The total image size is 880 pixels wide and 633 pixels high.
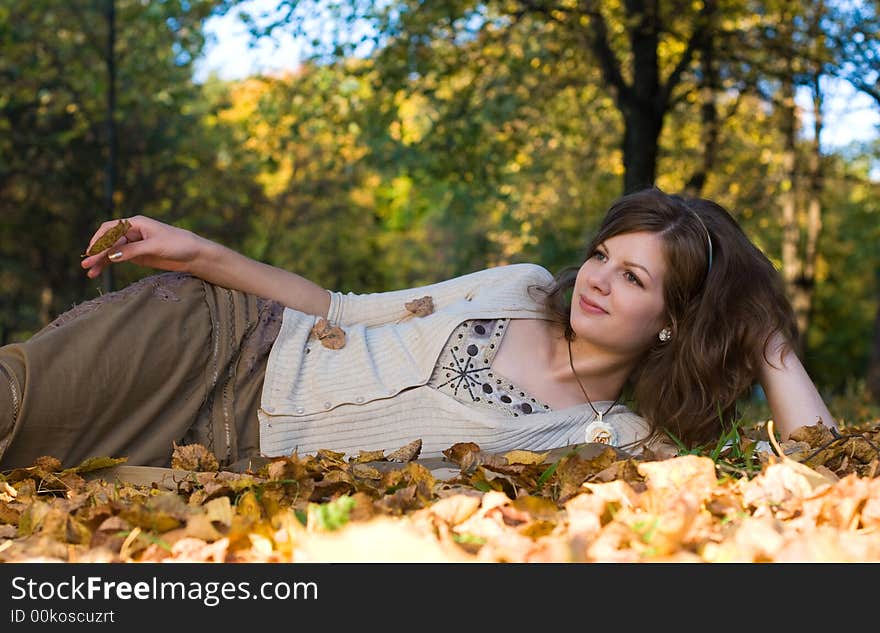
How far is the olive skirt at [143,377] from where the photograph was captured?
273 cm

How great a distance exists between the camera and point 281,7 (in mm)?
7125

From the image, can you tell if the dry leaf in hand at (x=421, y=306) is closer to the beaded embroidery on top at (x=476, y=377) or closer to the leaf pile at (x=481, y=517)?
the beaded embroidery on top at (x=476, y=377)

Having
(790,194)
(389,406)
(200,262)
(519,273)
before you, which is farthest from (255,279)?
(790,194)

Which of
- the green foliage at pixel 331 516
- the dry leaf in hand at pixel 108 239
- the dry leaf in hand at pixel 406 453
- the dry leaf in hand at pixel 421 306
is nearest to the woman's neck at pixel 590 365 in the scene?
the dry leaf in hand at pixel 421 306

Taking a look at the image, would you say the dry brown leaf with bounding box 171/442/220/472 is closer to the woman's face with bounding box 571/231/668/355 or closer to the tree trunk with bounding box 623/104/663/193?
the woman's face with bounding box 571/231/668/355

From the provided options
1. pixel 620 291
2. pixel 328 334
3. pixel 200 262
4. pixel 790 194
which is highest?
pixel 790 194

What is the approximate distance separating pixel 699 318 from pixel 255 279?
144 centimetres

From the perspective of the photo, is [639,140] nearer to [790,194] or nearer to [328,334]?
[790,194]

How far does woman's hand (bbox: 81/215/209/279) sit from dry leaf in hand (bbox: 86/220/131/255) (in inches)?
0.5

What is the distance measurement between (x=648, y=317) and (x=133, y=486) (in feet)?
5.29

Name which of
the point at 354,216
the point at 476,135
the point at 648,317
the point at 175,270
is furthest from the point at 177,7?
the point at 354,216

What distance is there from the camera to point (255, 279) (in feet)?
10.8
